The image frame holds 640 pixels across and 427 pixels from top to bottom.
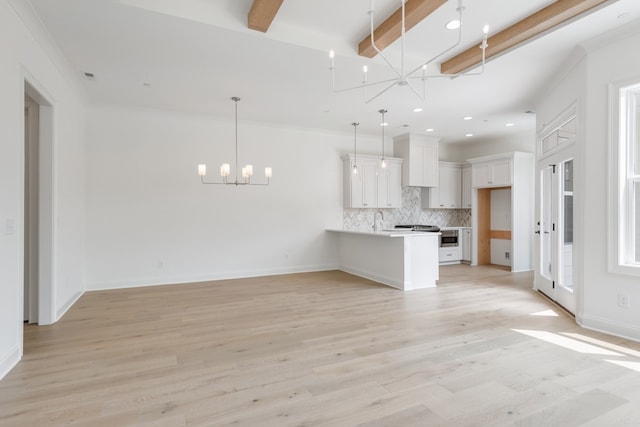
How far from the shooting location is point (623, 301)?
127 inches

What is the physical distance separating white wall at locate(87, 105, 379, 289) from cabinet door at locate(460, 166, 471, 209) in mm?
3384

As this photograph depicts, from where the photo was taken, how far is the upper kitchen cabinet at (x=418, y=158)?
297 inches

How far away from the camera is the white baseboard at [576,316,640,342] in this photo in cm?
318

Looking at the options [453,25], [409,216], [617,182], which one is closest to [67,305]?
[453,25]

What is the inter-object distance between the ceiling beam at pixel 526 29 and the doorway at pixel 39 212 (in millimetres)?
4592

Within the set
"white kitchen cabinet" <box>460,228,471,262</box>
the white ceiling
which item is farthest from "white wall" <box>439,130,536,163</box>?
the white ceiling

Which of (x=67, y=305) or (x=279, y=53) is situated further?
(x=67, y=305)

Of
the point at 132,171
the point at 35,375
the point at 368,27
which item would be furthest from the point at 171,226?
the point at 368,27

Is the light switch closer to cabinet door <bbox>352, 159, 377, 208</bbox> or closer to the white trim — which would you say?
the white trim

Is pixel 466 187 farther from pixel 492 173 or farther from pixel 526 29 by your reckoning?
pixel 526 29

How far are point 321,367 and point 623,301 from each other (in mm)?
2967

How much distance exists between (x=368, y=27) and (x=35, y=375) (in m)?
4.14

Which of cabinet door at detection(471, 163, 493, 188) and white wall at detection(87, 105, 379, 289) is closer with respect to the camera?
white wall at detection(87, 105, 379, 289)

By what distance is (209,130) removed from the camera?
609cm
